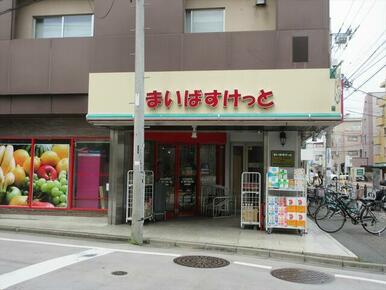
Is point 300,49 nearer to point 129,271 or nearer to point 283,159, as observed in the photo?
point 283,159

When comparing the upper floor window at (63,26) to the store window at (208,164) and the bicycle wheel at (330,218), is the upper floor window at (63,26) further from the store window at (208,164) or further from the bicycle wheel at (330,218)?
the bicycle wheel at (330,218)

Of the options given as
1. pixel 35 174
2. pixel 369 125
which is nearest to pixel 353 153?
pixel 369 125

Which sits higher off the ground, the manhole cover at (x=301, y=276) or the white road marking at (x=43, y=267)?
→ the white road marking at (x=43, y=267)

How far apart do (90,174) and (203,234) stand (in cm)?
505

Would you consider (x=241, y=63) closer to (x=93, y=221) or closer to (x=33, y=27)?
(x=93, y=221)

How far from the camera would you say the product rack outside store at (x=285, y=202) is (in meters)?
12.6

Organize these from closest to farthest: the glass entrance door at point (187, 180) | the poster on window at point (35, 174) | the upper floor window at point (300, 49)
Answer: the upper floor window at point (300, 49)
the poster on window at point (35, 174)
the glass entrance door at point (187, 180)

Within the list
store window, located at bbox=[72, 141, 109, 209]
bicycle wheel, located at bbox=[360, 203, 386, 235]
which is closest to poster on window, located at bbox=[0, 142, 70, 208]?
store window, located at bbox=[72, 141, 109, 209]

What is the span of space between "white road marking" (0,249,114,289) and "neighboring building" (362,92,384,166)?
61866 mm

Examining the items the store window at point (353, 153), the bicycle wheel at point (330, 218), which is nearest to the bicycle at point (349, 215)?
the bicycle wheel at point (330, 218)

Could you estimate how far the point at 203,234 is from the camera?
12.4m

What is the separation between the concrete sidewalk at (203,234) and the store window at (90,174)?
638 millimetres

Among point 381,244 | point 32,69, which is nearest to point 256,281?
point 381,244

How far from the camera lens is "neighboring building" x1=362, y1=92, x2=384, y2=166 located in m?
67.1
